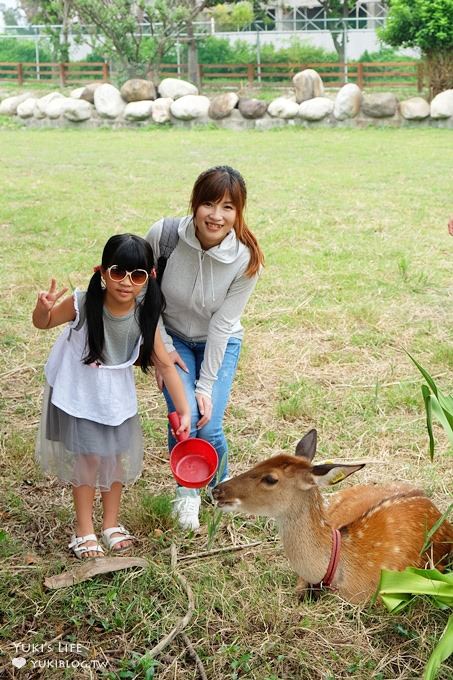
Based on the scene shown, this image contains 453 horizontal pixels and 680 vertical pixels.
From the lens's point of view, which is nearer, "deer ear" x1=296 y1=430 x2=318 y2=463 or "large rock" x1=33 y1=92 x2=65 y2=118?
"deer ear" x1=296 y1=430 x2=318 y2=463

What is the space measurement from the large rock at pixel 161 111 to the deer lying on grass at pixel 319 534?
16.4 metres

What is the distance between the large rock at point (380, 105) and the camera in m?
17.2

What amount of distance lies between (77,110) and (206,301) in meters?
16.1

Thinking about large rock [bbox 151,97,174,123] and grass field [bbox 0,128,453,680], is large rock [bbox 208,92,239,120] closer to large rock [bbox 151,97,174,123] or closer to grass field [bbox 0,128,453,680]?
large rock [bbox 151,97,174,123]

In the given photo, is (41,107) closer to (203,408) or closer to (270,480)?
(203,408)

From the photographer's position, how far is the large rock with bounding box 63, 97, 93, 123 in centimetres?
1848

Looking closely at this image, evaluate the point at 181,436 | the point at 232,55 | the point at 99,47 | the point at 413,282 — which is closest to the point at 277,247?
the point at 413,282

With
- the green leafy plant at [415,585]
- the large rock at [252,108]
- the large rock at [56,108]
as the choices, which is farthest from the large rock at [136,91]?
the green leafy plant at [415,585]

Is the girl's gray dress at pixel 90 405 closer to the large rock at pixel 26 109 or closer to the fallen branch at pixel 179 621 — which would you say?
the fallen branch at pixel 179 621

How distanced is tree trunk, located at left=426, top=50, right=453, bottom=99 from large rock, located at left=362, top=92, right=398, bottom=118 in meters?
1.17

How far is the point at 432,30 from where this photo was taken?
17750 mm

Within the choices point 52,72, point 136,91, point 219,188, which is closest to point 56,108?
point 136,91

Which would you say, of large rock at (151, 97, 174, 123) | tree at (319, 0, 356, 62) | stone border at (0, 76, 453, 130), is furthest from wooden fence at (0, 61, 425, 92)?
large rock at (151, 97, 174, 123)

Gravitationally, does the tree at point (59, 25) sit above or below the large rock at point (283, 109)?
above
